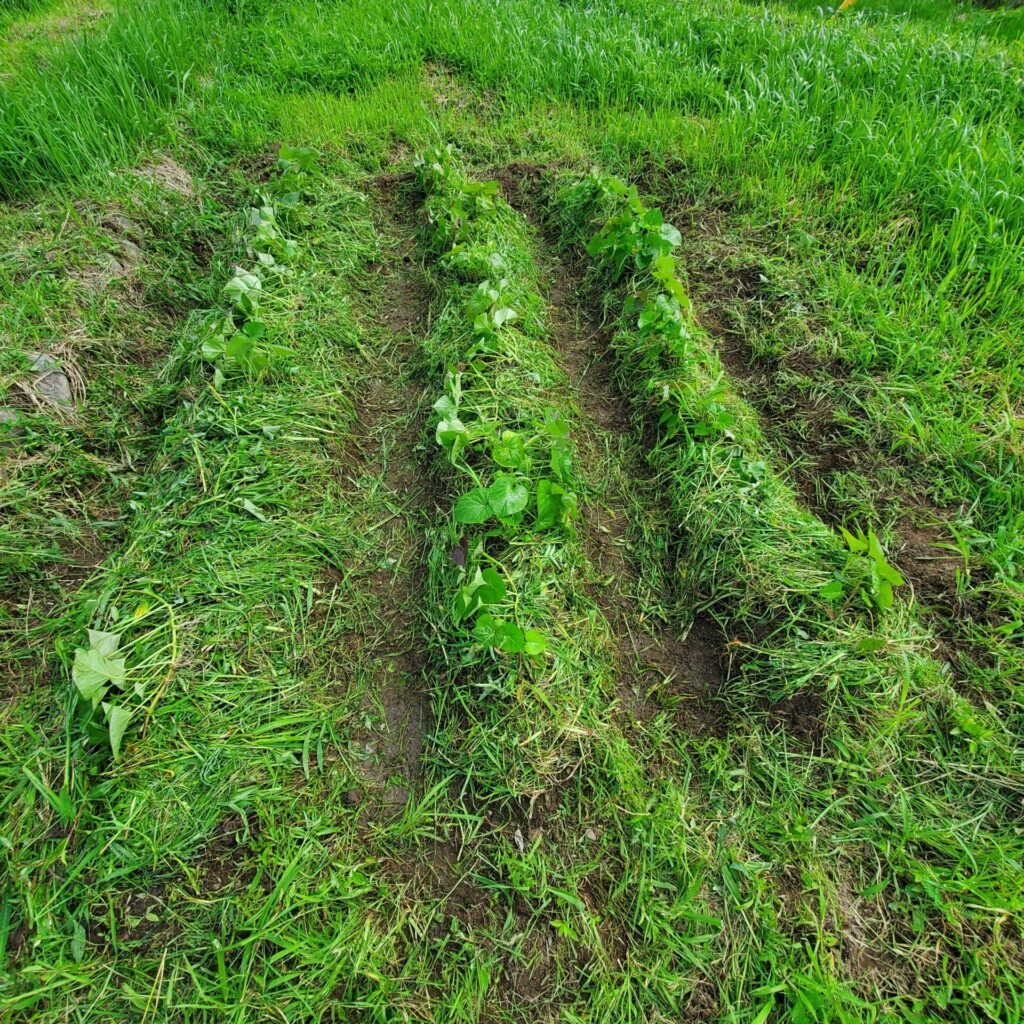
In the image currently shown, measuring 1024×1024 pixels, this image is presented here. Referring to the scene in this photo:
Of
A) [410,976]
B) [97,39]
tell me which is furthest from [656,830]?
[97,39]

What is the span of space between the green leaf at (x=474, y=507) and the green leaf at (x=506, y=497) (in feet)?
0.05

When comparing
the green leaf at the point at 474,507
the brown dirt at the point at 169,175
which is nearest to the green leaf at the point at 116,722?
the green leaf at the point at 474,507

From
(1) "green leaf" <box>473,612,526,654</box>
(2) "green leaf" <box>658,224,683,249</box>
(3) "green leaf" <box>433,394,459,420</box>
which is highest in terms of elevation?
(2) "green leaf" <box>658,224,683,249</box>

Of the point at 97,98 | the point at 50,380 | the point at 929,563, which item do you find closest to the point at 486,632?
the point at 929,563

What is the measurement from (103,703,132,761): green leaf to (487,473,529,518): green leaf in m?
1.35

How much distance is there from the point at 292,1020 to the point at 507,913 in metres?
0.59

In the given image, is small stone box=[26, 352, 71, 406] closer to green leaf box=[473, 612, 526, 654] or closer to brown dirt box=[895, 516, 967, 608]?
green leaf box=[473, 612, 526, 654]

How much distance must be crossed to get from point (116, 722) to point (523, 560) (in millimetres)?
1413

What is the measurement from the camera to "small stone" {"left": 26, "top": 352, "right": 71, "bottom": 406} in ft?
9.79

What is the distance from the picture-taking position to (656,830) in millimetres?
1872

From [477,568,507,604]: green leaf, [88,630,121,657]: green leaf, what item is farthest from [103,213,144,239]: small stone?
[477,568,507,604]: green leaf

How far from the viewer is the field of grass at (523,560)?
5.64 ft

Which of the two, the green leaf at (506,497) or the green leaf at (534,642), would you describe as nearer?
the green leaf at (534,642)

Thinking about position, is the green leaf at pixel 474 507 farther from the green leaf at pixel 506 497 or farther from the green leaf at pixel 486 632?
the green leaf at pixel 486 632
